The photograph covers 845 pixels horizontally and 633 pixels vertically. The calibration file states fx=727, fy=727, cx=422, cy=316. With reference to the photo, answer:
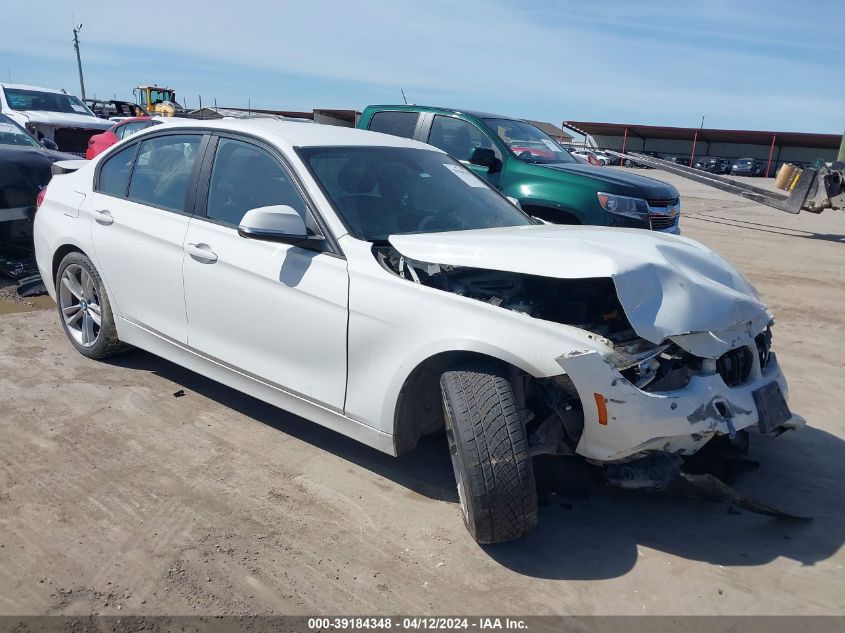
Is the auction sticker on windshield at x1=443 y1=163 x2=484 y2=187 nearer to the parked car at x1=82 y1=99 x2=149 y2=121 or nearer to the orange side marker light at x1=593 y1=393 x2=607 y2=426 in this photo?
the orange side marker light at x1=593 y1=393 x2=607 y2=426

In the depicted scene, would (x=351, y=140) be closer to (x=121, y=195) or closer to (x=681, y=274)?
(x=121, y=195)

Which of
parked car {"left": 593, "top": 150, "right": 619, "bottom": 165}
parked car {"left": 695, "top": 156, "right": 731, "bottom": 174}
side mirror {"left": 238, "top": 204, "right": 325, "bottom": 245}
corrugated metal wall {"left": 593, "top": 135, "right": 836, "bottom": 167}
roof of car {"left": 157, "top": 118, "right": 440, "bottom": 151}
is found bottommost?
parked car {"left": 695, "top": 156, "right": 731, "bottom": 174}

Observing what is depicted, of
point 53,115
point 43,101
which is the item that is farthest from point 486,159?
point 43,101

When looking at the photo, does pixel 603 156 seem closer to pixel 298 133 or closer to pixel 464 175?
pixel 464 175

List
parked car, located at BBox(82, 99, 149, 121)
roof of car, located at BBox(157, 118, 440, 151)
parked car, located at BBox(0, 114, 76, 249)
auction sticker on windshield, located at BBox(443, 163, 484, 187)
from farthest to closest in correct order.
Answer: parked car, located at BBox(82, 99, 149, 121), parked car, located at BBox(0, 114, 76, 249), auction sticker on windshield, located at BBox(443, 163, 484, 187), roof of car, located at BBox(157, 118, 440, 151)

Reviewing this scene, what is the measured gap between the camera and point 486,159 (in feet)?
25.7

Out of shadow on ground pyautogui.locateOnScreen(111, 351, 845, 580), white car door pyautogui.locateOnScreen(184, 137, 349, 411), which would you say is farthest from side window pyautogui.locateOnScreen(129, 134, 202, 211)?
shadow on ground pyautogui.locateOnScreen(111, 351, 845, 580)

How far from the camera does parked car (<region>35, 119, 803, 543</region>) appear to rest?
9.89ft

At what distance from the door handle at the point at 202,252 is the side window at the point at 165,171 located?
1.15 ft

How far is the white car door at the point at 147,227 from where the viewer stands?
429 cm

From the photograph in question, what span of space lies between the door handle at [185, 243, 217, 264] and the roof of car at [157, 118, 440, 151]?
2.32 feet

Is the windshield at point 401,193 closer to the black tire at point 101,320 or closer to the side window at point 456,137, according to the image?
the black tire at point 101,320

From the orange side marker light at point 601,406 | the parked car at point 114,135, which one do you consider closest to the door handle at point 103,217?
the orange side marker light at point 601,406

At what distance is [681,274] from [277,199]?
2.12 m
